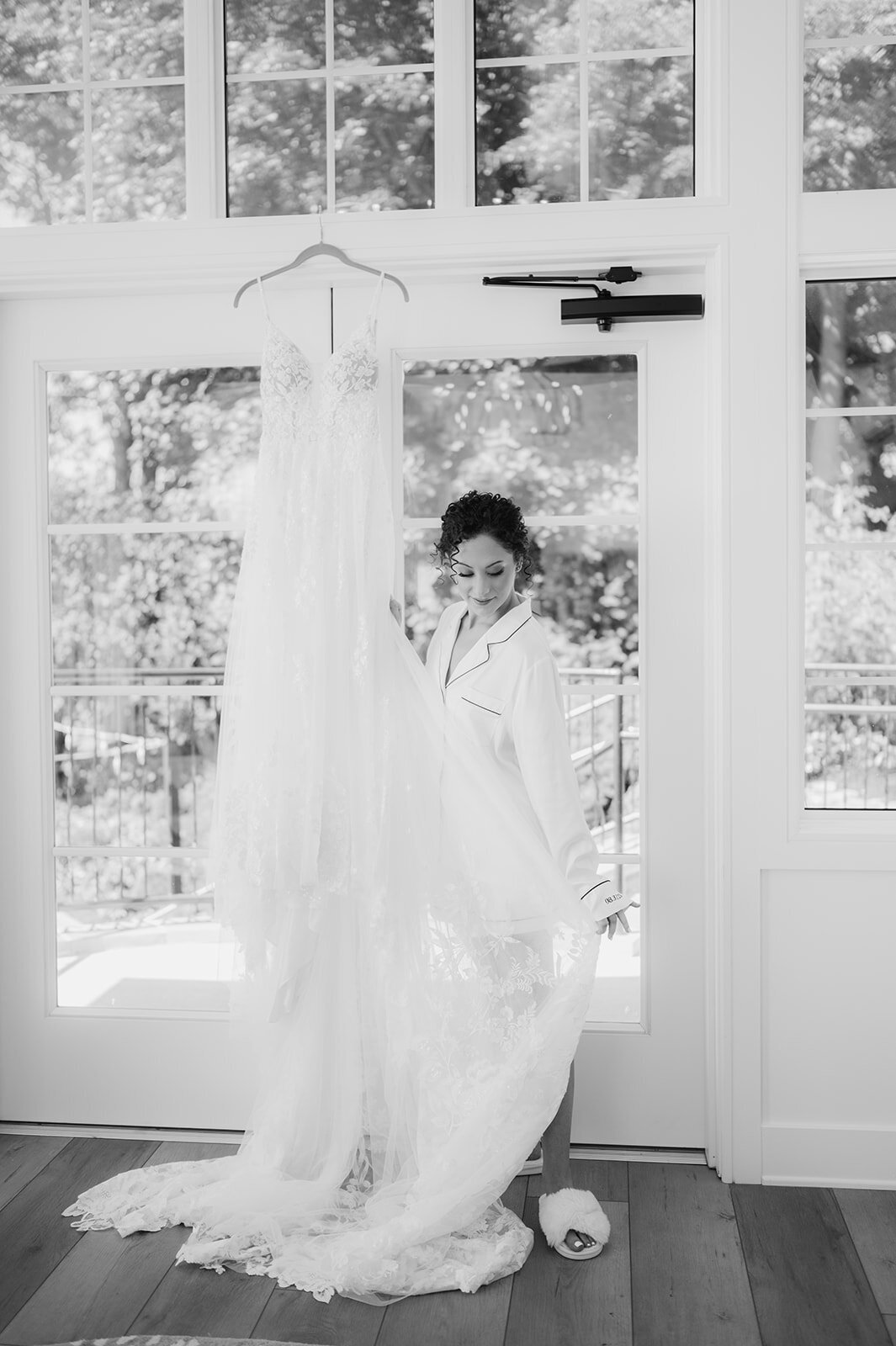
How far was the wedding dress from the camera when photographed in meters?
2.16

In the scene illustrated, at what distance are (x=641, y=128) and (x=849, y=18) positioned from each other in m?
0.52

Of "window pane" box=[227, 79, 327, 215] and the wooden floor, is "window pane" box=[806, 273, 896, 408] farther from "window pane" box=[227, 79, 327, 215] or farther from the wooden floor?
the wooden floor

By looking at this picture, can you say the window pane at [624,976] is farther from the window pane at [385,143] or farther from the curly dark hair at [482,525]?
the window pane at [385,143]

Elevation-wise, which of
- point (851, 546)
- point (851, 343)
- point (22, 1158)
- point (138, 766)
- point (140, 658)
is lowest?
point (22, 1158)

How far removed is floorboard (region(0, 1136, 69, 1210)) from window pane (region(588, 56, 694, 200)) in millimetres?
2628

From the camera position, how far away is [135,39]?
2.66 meters

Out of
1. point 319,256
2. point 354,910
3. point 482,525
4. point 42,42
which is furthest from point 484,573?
point 42,42

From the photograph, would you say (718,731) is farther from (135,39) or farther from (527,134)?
(135,39)

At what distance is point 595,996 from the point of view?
2.65m

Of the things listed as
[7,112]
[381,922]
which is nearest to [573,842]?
[381,922]

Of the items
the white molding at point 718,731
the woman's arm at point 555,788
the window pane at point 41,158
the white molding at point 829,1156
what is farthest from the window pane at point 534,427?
the white molding at point 829,1156

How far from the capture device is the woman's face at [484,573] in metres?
2.32

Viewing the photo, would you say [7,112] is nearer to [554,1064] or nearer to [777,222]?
[777,222]

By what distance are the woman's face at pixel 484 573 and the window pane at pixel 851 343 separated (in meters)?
0.86
